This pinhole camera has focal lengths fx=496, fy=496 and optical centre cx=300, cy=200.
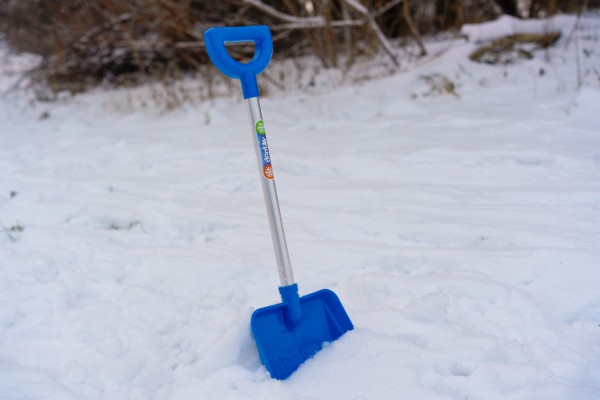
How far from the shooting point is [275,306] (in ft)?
5.32

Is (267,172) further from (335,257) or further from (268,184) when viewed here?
(335,257)

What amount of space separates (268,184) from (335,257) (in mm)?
687

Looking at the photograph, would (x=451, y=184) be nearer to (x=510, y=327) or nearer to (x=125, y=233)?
(x=510, y=327)

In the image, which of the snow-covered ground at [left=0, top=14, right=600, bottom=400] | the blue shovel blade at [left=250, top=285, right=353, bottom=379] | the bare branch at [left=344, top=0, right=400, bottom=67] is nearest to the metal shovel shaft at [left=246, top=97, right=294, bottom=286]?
the blue shovel blade at [left=250, top=285, right=353, bottom=379]

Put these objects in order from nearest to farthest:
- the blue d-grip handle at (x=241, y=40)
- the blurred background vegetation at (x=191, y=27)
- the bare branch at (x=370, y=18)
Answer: the blue d-grip handle at (x=241, y=40), the bare branch at (x=370, y=18), the blurred background vegetation at (x=191, y=27)

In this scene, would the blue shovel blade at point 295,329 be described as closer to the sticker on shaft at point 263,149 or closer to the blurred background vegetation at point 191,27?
the sticker on shaft at point 263,149

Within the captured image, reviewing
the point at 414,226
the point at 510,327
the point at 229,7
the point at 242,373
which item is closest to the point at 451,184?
the point at 414,226

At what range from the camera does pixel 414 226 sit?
234 centimetres

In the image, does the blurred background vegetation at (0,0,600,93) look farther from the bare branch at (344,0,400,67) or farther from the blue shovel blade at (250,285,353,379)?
the blue shovel blade at (250,285,353,379)

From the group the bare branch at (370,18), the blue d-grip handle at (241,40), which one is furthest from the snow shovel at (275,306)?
the bare branch at (370,18)

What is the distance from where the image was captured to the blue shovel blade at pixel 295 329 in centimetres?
155

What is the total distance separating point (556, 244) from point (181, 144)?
315cm

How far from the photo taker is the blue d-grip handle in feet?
4.81

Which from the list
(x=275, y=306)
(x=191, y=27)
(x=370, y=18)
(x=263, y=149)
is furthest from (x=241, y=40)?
(x=191, y=27)
